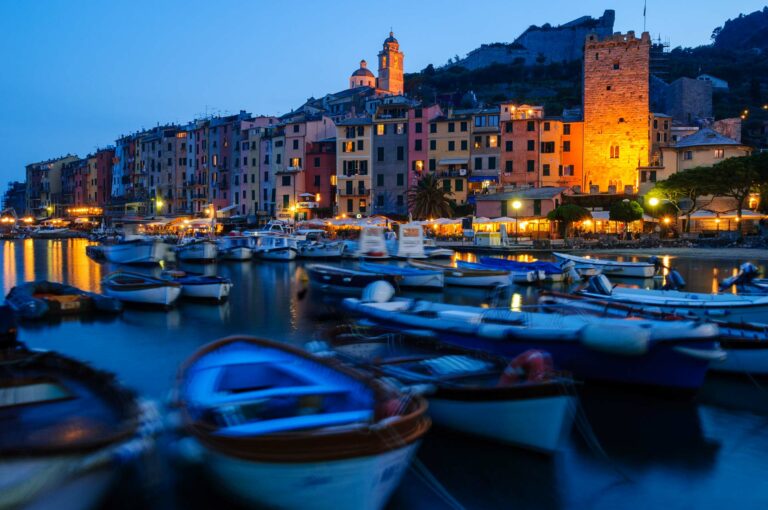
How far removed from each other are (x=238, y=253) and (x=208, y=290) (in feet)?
80.4

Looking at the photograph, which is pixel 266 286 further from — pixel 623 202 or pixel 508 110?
pixel 508 110

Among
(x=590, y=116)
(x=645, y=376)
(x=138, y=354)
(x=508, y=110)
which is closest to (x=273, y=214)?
(x=508, y=110)

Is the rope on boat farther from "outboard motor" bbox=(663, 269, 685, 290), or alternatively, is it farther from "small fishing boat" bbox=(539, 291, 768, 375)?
"outboard motor" bbox=(663, 269, 685, 290)

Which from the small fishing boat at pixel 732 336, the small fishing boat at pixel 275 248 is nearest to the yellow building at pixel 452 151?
the small fishing boat at pixel 275 248

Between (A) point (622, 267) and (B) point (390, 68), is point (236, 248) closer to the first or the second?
(A) point (622, 267)

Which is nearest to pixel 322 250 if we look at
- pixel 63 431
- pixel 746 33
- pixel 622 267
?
pixel 622 267

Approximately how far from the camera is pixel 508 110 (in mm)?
70438

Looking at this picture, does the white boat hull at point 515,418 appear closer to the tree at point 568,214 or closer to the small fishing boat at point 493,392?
the small fishing boat at point 493,392

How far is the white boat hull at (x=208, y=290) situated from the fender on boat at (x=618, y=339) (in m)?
18.1

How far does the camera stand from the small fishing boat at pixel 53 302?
2247cm

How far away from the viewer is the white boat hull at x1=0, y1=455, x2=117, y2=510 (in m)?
5.83

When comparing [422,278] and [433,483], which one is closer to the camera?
[433,483]

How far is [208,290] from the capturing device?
87.9 ft

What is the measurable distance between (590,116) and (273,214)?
39614 millimetres
